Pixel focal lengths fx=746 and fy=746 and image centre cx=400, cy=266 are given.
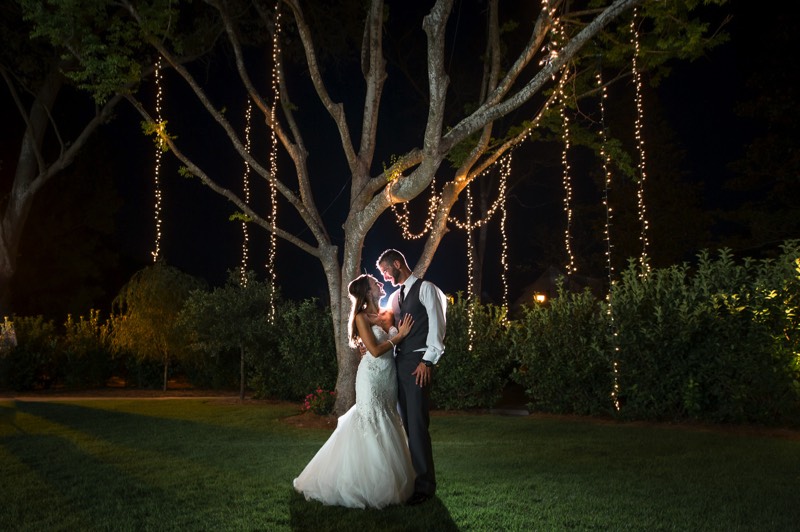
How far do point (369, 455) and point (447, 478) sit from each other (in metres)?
1.41

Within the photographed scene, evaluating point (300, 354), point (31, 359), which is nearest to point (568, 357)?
point (300, 354)

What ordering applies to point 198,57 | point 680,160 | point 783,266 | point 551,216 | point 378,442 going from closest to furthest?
1. point 378,442
2. point 783,266
3. point 198,57
4. point 680,160
5. point 551,216

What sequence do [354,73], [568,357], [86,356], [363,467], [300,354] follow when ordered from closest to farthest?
[363,467] < [568,357] < [300,354] < [354,73] < [86,356]

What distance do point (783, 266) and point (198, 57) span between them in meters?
12.7

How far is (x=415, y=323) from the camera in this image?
6676 mm

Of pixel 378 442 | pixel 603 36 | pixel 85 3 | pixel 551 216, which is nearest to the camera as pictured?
pixel 378 442

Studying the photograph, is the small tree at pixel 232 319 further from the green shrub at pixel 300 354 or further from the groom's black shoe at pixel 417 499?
the groom's black shoe at pixel 417 499

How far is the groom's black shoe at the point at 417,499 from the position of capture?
638 centimetres

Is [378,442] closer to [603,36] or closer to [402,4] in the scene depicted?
[603,36]

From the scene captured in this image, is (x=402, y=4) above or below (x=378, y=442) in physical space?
above

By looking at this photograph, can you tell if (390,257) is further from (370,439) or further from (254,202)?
(254,202)

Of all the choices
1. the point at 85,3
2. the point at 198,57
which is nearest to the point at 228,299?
the point at 198,57

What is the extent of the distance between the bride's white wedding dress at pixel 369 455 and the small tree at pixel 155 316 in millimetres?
13712

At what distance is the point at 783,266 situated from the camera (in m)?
11.4
